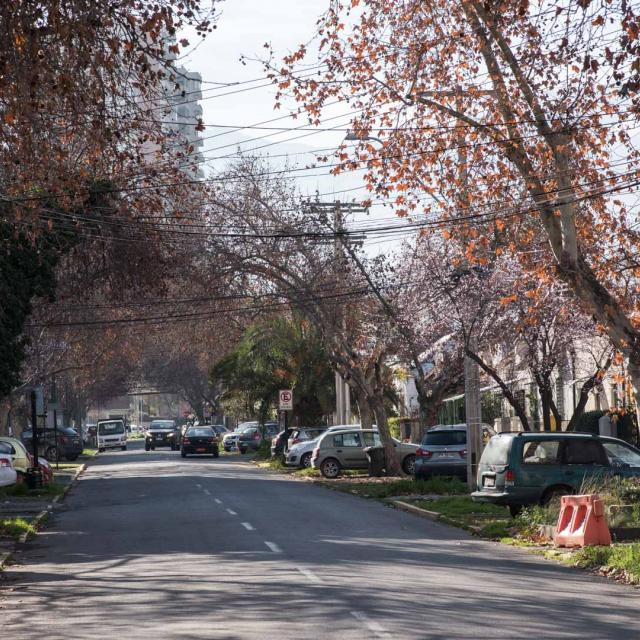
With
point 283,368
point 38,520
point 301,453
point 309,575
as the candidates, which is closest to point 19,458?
point 38,520

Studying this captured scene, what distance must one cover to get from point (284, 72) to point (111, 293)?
13699 mm

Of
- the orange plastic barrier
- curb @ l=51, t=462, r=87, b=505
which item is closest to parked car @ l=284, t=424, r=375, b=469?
curb @ l=51, t=462, r=87, b=505

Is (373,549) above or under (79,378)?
under

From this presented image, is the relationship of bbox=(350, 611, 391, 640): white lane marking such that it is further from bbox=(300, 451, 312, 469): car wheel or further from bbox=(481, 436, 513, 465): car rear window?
bbox=(300, 451, 312, 469): car wheel

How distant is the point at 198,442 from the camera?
2426 inches

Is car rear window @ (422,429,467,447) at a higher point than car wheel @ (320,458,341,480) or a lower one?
higher

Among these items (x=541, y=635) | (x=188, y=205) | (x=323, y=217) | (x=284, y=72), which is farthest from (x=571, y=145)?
(x=323, y=217)

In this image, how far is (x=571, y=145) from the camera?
19.6 m

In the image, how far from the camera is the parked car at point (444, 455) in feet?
107

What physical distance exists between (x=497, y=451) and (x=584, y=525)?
4990 mm

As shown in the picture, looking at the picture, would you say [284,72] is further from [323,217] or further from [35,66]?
[323,217]

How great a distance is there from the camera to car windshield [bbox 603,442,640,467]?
2231 centimetres

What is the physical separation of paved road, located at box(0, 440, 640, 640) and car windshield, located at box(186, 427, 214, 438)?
123 feet

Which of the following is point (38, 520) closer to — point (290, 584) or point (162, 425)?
point (290, 584)
